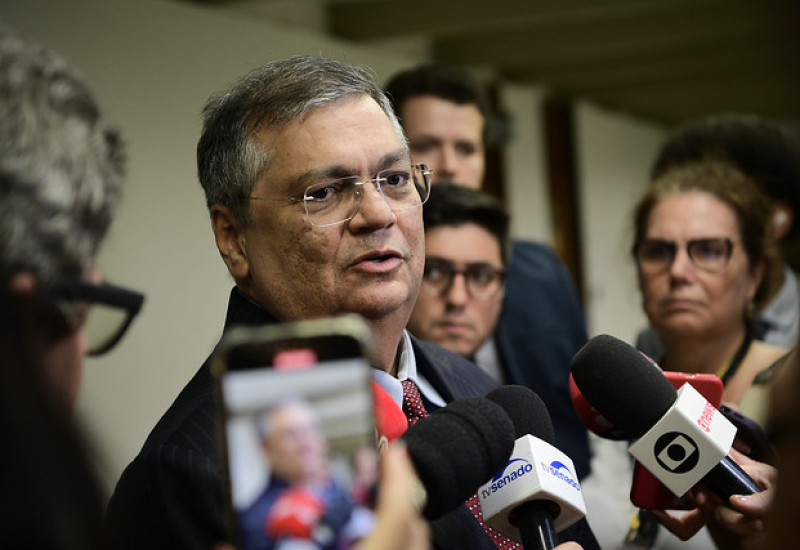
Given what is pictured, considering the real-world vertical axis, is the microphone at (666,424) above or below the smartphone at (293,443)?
below

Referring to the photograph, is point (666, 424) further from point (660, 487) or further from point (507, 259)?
point (507, 259)

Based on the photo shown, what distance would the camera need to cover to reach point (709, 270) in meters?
2.07

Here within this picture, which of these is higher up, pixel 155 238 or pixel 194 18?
pixel 194 18

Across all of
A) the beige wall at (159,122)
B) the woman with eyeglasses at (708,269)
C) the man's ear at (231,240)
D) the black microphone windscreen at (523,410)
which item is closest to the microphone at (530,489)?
the black microphone windscreen at (523,410)

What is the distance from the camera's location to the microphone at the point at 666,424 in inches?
45.5

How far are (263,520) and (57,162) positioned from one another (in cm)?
36

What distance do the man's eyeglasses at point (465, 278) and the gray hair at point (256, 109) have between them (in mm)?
966

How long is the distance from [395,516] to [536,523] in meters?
0.43

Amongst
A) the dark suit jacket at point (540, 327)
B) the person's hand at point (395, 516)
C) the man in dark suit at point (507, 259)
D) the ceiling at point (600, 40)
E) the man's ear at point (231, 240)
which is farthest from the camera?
the ceiling at point (600, 40)

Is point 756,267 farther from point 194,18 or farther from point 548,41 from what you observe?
point 548,41

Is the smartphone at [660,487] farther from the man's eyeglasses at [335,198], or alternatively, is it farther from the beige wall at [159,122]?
the beige wall at [159,122]

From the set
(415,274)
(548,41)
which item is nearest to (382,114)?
(415,274)

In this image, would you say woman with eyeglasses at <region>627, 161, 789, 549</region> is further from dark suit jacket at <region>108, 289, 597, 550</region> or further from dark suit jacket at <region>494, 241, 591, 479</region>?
dark suit jacket at <region>108, 289, 597, 550</region>

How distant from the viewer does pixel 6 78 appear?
2.55 ft
